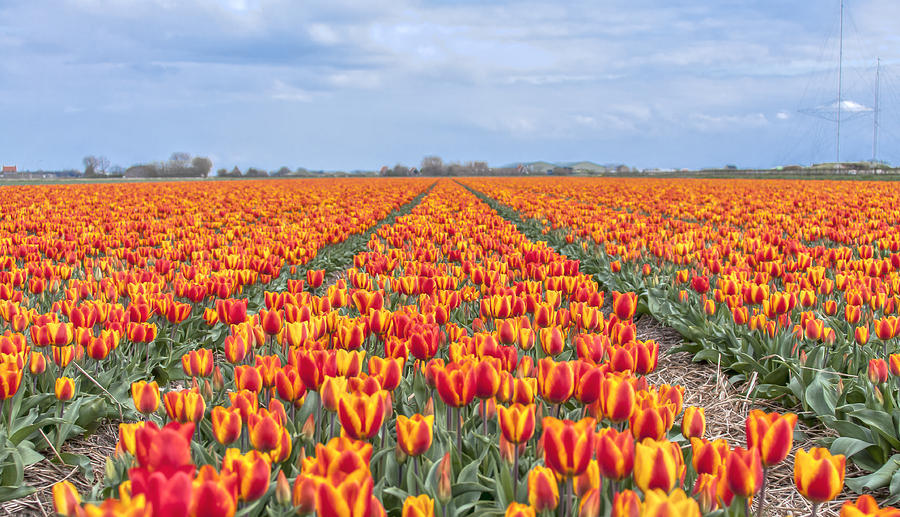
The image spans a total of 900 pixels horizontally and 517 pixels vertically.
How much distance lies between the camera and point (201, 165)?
105562 mm

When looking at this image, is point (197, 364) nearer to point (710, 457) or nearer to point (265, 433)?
point (265, 433)

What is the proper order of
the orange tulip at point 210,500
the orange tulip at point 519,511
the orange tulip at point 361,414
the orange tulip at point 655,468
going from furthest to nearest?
1. the orange tulip at point 361,414
2. the orange tulip at point 655,468
3. the orange tulip at point 519,511
4. the orange tulip at point 210,500

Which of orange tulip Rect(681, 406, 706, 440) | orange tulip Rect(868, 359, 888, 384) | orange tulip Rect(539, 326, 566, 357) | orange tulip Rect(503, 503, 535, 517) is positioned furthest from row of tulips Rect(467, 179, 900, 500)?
Answer: orange tulip Rect(503, 503, 535, 517)

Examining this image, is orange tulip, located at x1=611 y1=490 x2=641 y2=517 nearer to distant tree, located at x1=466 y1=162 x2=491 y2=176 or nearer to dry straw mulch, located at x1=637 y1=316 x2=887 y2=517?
dry straw mulch, located at x1=637 y1=316 x2=887 y2=517

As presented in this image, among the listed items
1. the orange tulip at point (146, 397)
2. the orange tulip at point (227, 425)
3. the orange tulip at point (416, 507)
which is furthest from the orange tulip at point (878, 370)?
the orange tulip at point (146, 397)

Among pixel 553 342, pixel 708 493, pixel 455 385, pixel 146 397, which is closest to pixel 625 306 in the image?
pixel 553 342

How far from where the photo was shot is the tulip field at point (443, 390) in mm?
1706

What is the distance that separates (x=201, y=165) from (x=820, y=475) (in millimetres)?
113354

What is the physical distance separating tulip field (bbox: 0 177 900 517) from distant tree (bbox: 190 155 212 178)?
342 feet

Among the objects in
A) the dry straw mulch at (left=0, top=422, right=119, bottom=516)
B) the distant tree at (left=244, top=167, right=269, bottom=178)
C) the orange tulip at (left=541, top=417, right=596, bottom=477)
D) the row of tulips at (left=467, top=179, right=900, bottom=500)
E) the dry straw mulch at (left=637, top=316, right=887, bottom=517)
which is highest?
the distant tree at (left=244, top=167, right=269, bottom=178)

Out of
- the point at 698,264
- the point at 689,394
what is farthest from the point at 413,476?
the point at 698,264

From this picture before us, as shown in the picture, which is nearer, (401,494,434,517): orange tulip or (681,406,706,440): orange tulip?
(401,494,434,517): orange tulip

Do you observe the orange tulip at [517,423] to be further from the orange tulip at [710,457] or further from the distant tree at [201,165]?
the distant tree at [201,165]

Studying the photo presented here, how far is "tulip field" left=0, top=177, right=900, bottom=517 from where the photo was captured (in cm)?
171
